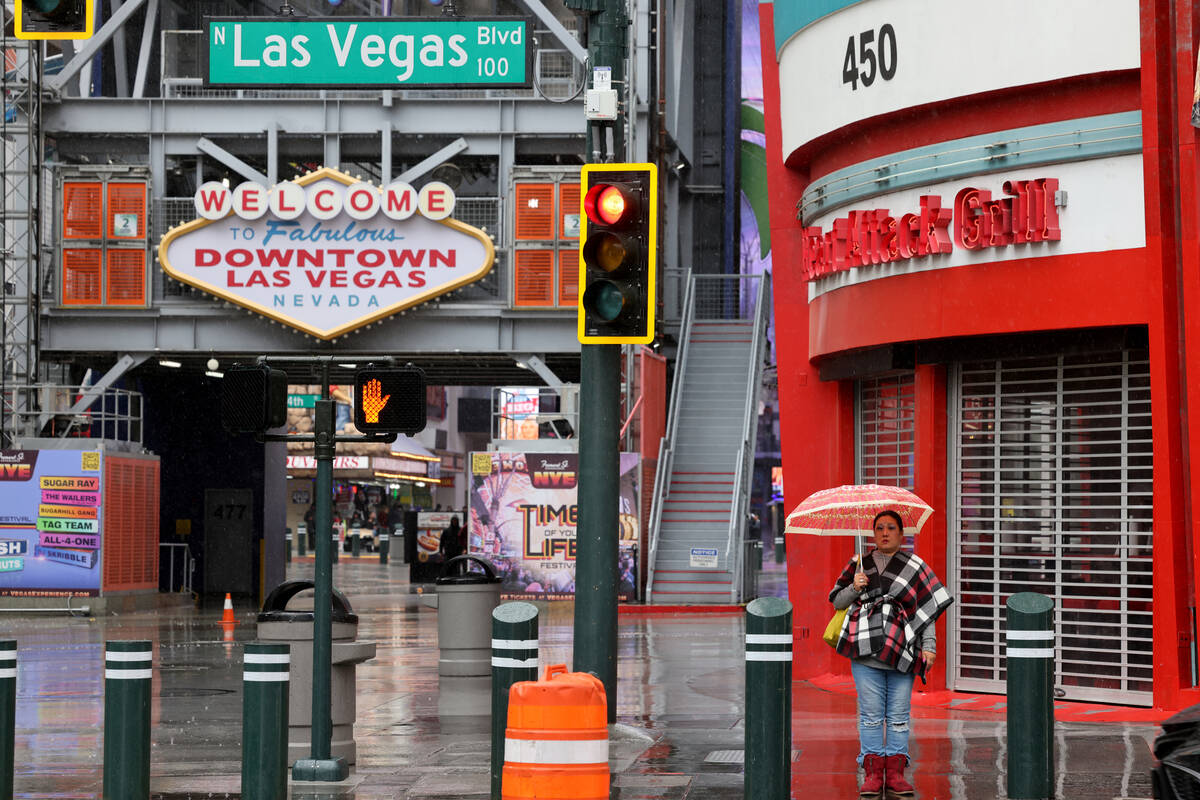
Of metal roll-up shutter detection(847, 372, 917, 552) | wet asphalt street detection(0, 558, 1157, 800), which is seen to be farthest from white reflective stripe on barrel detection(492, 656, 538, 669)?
metal roll-up shutter detection(847, 372, 917, 552)

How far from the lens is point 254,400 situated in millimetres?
11531

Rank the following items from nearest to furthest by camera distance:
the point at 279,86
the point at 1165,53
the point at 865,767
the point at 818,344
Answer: the point at 865,767 < the point at 1165,53 < the point at 818,344 < the point at 279,86

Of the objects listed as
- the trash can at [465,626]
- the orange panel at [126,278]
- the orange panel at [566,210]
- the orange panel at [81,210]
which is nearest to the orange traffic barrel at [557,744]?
the trash can at [465,626]

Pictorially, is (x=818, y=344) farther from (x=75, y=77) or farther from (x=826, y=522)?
(x=75, y=77)

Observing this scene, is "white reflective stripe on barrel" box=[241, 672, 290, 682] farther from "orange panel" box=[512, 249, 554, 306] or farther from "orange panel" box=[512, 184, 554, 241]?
"orange panel" box=[512, 184, 554, 241]

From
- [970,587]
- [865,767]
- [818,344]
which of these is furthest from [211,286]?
[865,767]

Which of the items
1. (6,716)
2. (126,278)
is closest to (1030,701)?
(6,716)

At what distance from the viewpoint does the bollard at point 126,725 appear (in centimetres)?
1023

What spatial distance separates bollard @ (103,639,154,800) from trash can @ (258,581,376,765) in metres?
1.57

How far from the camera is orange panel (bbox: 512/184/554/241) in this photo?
113ft

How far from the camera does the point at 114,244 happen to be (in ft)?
114

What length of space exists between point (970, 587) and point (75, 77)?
89.3 ft

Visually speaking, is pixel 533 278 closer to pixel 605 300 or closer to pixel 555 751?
pixel 605 300

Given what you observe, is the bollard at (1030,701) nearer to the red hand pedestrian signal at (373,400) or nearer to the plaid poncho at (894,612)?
the plaid poncho at (894,612)
